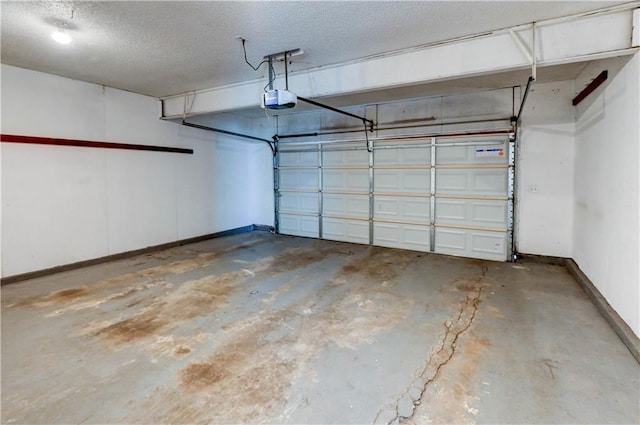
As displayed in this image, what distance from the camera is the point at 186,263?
509 cm

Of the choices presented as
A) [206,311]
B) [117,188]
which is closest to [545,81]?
[206,311]

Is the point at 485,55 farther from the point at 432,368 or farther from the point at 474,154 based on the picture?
the point at 432,368

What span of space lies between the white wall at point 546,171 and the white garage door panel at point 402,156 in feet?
4.68

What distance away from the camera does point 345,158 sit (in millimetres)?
6680

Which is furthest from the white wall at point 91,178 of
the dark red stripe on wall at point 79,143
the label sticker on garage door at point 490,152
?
the label sticker on garage door at point 490,152

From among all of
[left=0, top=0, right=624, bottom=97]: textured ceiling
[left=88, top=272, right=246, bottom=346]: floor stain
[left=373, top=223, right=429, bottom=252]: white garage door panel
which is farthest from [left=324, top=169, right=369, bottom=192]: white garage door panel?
[left=88, top=272, right=246, bottom=346]: floor stain

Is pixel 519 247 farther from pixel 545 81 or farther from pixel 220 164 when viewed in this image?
pixel 220 164

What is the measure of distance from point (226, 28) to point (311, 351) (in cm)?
297

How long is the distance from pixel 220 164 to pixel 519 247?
19.6ft

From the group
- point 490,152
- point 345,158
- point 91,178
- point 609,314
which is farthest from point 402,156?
point 91,178

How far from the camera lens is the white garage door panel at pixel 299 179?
7.12 metres

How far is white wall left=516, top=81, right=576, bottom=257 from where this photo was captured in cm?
478

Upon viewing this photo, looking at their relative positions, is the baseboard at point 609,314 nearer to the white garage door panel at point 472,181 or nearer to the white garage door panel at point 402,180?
the white garage door panel at point 472,181

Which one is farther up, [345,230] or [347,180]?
[347,180]
